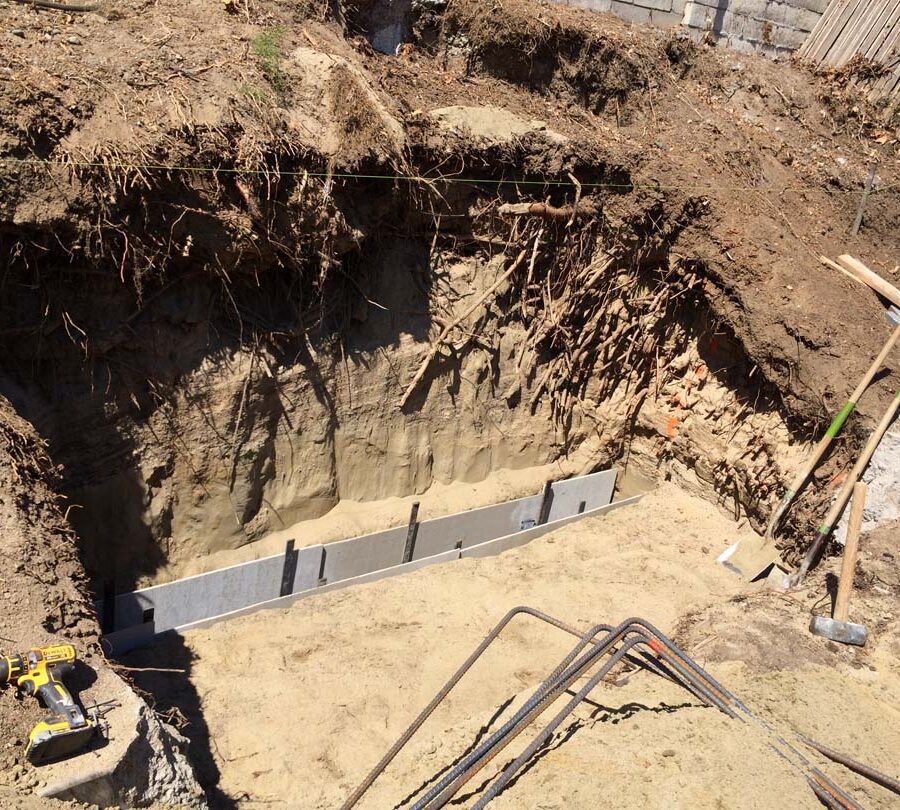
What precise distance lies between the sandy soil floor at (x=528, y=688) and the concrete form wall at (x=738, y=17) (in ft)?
20.7

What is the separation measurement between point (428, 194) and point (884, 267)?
196 inches

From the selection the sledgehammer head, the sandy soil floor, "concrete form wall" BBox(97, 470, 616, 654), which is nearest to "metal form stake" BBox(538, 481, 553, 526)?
"concrete form wall" BBox(97, 470, 616, 654)

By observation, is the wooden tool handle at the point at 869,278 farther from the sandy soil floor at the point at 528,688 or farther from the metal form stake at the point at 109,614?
the metal form stake at the point at 109,614

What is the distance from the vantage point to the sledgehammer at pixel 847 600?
5.97 meters

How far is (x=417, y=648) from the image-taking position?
6.29 metres

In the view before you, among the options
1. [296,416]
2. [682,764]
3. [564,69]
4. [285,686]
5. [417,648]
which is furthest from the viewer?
[564,69]

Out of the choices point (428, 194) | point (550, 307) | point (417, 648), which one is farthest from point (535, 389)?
point (417, 648)

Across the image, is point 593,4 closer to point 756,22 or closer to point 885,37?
point 756,22

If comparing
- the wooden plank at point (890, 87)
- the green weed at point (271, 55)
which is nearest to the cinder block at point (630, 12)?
the wooden plank at point (890, 87)

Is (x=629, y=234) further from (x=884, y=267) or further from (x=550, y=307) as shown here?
(x=884, y=267)

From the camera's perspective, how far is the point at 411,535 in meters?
7.32

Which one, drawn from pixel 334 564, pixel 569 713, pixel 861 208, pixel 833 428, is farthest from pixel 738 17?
pixel 569 713

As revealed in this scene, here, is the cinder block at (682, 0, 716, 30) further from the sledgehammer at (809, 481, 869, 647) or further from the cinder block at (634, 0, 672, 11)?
the sledgehammer at (809, 481, 869, 647)

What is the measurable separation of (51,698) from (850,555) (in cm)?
566
